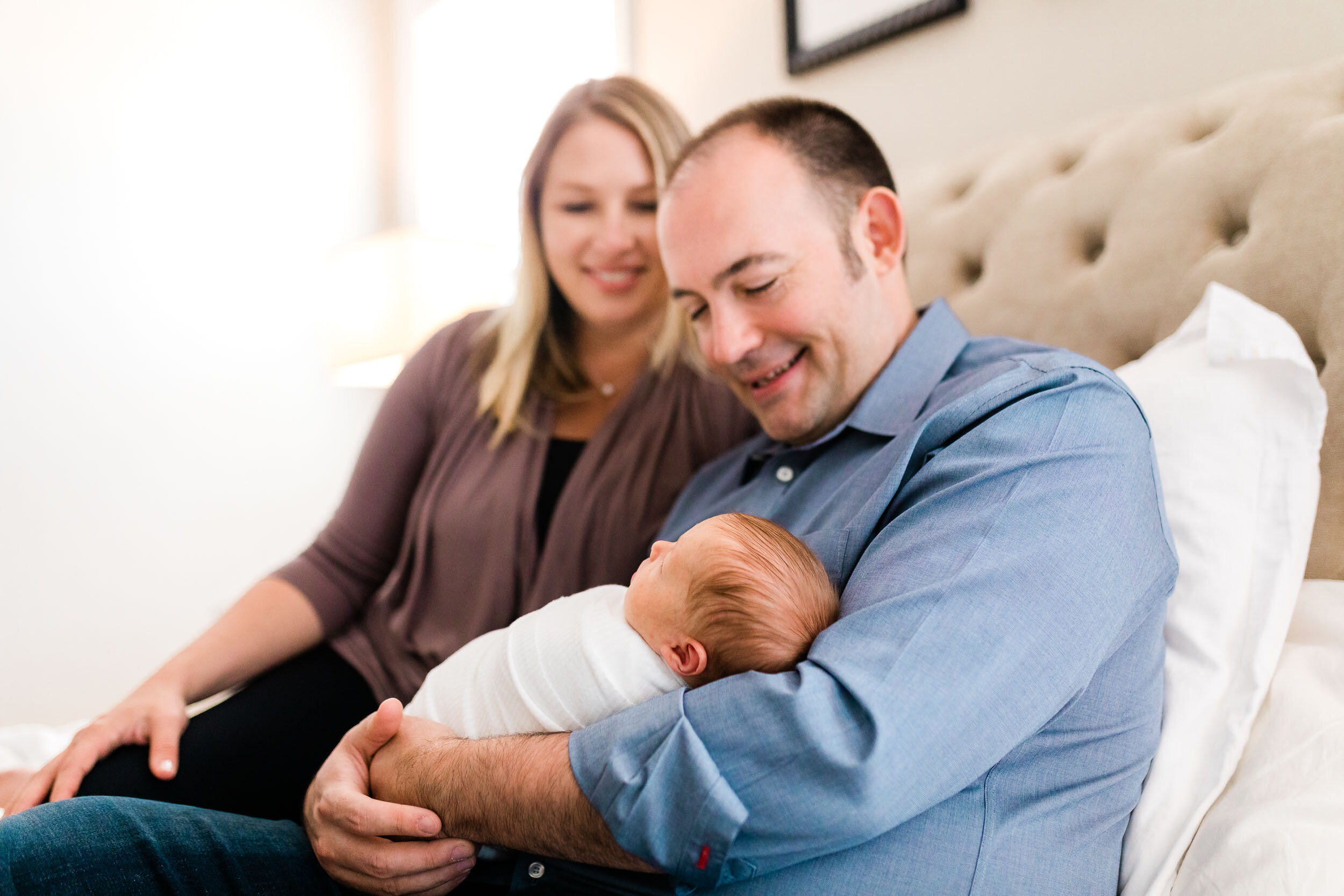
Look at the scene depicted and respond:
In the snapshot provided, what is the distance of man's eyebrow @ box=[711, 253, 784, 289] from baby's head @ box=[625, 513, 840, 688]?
390 mm

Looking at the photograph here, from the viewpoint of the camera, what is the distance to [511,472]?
1.50 meters

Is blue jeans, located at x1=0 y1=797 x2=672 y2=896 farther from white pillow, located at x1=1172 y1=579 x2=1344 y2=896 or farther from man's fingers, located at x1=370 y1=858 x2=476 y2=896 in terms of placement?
white pillow, located at x1=1172 y1=579 x2=1344 y2=896

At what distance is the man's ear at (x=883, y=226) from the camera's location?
1.21 m

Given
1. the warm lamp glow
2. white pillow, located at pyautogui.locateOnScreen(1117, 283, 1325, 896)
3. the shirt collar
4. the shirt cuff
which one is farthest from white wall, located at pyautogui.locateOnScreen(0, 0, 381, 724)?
white pillow, located at pyautogui.locateOnScreen(1117, 283, 1325, 896)

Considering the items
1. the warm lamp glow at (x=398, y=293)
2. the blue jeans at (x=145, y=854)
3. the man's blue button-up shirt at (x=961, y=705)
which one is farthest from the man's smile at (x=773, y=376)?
the warm lamp glow at (x=398, y=293)

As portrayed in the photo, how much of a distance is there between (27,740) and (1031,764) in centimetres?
152

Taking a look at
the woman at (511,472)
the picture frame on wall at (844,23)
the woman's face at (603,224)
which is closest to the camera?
the woman at (511,472)

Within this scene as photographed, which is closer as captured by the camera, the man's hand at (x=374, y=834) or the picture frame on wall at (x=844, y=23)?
the man's hand at (x=374, y=834)

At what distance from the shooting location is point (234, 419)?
312 cm

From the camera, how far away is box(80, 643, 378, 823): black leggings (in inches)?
46.7

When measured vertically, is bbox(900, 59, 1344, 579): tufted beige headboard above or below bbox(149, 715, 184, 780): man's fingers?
above

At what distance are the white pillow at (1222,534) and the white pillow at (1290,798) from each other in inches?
0.8

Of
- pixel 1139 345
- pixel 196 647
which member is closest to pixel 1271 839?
pixel 1139 345

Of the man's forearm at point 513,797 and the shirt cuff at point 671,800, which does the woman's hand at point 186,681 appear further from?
the shirt cuff at point 671,800
